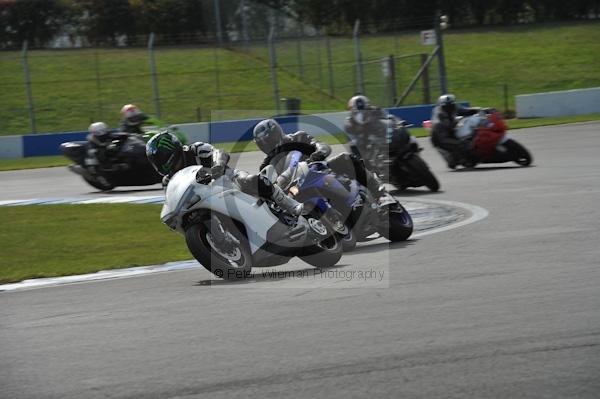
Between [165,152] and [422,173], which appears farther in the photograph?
[422,173]

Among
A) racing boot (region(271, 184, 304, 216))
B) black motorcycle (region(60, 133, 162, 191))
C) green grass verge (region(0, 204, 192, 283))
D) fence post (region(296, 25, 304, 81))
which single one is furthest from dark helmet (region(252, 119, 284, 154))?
fence post (region(296, 25, 304, 81))

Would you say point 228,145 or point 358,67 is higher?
point 358,67

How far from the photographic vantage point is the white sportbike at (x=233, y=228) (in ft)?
27.3

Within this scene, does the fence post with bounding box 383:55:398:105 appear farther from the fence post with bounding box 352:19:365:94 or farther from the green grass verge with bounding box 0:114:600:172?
the green grass verge with bounding box 0:114:600:172

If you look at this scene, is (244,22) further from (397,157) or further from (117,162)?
(397,157)

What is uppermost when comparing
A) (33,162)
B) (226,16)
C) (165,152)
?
(226,16)

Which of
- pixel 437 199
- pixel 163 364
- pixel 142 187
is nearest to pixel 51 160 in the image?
pixel 142 187

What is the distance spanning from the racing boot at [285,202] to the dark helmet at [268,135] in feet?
2.47

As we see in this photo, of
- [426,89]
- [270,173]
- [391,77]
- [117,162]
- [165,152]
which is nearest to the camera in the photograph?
[165,152]

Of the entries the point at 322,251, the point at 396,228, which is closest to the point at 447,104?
the point at 396,228

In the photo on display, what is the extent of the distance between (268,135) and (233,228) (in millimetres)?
1254

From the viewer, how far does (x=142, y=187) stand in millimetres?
19609

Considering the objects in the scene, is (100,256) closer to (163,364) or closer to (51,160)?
(163,364)

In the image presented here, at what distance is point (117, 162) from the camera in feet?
59.9
